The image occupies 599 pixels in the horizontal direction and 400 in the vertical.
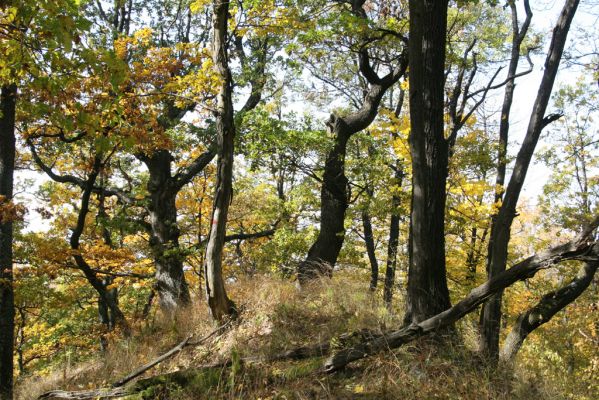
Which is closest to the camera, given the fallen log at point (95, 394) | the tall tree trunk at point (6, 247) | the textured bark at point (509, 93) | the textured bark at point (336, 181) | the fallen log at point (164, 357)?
the fallen log at point (95, 394)

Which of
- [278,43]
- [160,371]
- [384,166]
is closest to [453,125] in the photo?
[384,166]

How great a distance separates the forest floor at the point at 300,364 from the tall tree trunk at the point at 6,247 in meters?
1.97

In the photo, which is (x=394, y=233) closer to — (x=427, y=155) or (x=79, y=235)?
(x=79, y=235)


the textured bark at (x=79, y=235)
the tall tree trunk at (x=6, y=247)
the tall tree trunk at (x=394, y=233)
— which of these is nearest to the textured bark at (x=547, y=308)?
the tall tree trunk at (x=394, y=233)

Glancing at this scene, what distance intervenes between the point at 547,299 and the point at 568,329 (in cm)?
1248

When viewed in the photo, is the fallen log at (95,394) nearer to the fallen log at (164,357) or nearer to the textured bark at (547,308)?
the fallen log at (164,357)

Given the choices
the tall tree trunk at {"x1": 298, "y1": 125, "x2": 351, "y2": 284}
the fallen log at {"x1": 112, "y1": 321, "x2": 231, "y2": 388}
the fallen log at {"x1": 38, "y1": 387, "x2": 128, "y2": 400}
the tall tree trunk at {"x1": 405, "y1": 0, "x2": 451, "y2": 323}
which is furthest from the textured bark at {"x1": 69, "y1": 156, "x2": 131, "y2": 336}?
the tall tree trunk at {"x1": 405, "y1": 0, "x2": 451, "y2": 323}

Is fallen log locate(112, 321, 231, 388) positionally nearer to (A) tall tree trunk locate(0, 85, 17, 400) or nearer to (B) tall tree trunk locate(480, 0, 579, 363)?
(B) tall tree trunk locate(480, 0, 579, 363)

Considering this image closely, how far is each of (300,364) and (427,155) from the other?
2.71 m

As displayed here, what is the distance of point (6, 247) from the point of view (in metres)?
8.32

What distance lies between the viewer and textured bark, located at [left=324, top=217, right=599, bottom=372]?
3.83 metres

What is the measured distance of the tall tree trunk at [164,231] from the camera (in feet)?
36.8

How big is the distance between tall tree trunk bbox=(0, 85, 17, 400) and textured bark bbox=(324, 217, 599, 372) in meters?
6.72

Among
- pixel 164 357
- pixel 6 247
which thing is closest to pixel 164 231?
pixel 6 247
